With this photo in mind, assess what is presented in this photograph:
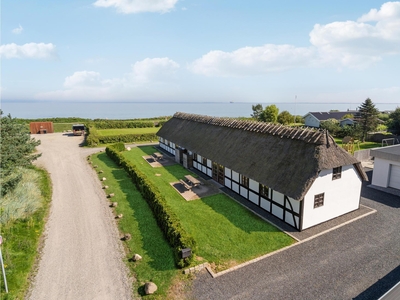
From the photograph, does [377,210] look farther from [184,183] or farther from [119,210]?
[119,210]

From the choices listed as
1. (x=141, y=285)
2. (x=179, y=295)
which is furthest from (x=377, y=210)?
(x=141, y=285)

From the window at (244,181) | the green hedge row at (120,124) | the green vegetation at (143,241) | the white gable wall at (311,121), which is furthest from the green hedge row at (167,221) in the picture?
the white gable wall at (311,121)

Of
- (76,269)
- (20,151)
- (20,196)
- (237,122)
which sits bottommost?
(76,269)

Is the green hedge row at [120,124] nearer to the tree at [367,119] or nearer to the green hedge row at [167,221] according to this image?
the green hedge row at [167,221]

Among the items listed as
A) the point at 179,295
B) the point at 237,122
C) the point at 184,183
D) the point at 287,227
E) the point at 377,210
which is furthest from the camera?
A: the point at 237,122

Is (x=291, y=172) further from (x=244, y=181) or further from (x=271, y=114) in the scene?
(x=271, y=114)

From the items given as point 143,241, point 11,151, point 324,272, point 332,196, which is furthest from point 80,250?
point 332,196
